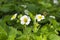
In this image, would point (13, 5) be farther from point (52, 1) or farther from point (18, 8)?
point (52, 1)

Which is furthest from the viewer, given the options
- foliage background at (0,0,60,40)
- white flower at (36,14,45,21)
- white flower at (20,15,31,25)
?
white flower at (36,14,45,21)

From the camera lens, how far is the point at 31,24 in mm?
1956

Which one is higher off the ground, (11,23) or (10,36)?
(10,36)

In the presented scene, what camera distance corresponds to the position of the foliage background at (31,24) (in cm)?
160

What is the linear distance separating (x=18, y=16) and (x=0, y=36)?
17.5 inches

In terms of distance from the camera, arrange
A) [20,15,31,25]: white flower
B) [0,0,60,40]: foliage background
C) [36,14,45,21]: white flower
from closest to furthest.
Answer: [0,0,60,40]: foliage background
[20,15,31,25]: white flower
[36,14,45,21]: white flower

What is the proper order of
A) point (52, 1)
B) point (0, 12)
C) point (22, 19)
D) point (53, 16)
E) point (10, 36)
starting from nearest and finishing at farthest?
point (10, 36)
point (22, 19)
point (53, 16)
point (0, 12)
point (52, 1)

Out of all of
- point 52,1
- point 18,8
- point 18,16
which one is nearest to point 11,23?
point 18,16

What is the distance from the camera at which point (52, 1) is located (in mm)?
2682

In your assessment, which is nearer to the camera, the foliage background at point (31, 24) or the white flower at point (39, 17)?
the foliage background at point (31, 24)

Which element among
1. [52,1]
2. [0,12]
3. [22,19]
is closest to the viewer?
[22,19]

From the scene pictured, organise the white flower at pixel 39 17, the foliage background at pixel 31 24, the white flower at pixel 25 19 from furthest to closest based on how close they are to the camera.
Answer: the white flower at pixel 39 17, the white flower at pixel 25 19, the foliage background at pixel 31 24

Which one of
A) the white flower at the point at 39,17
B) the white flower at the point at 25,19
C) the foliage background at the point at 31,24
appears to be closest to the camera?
the foliage background at the point at 31,24

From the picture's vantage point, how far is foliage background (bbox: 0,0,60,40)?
1.60 metres
